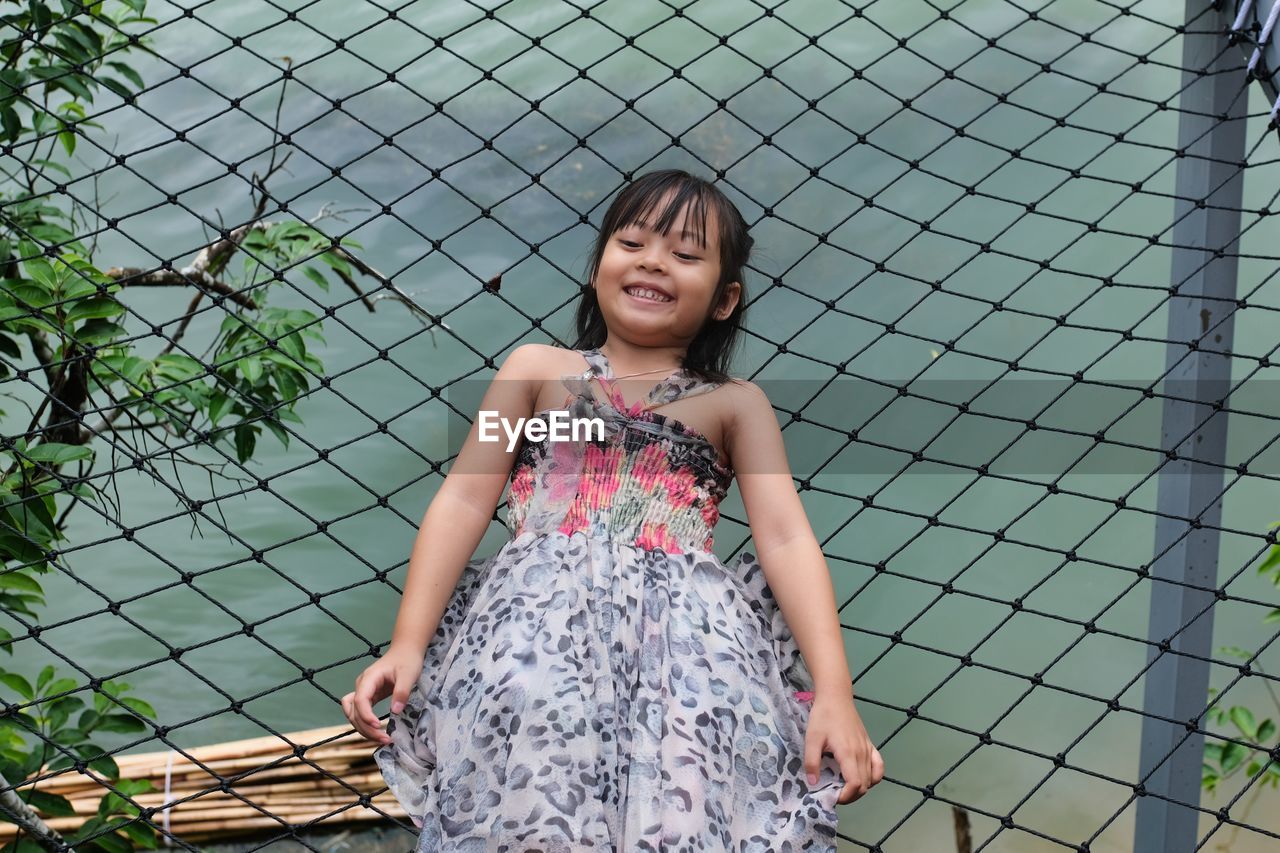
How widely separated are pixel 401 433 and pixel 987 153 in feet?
5.61

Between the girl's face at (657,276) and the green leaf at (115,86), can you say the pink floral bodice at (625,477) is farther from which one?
the green leaf at (115,86)

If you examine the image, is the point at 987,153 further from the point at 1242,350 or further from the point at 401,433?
the point at 401,433

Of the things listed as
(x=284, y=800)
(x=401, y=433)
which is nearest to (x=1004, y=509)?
(x=401, y=433)

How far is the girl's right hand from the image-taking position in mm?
1225

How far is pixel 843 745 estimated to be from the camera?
4.04 ft

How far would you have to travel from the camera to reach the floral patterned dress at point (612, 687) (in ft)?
3.86

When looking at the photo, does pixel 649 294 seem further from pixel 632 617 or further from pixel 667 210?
pixel 632 617

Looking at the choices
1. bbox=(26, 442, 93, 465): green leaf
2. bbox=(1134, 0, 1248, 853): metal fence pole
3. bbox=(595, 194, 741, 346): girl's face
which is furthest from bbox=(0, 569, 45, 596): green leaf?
bbox=(1134, 0, 1248, 853): metal fence pole

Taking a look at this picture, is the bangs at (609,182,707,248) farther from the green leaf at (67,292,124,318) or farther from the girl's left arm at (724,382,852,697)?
the green leaf at (67,292,124,318)

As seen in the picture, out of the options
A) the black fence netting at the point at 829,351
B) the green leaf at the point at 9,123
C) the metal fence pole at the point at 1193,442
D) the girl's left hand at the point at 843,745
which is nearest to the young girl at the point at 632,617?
the girl's left hand at the point at 843,745

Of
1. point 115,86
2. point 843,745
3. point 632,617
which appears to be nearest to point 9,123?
point 115,86

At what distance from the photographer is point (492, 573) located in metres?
1.36

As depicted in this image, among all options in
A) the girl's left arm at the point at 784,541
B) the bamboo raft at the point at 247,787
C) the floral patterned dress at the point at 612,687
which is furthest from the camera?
the bamboo raft at the point at 247,787

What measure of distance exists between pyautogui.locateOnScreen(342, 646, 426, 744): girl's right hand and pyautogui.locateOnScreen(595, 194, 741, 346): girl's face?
0.41 metres
